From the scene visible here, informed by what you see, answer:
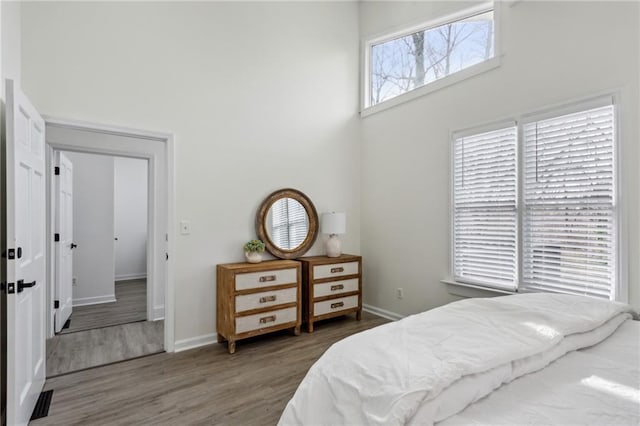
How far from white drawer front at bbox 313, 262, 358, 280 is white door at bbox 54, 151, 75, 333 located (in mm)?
2653

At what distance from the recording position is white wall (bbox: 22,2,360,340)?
264 centimetres

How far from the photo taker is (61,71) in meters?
2.58

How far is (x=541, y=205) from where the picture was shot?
2.60 meters

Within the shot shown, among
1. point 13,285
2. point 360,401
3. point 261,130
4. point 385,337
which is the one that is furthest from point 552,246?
point 13,285

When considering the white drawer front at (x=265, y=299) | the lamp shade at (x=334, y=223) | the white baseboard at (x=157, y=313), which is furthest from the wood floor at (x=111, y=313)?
the lamp shade at (x=334, y=223)

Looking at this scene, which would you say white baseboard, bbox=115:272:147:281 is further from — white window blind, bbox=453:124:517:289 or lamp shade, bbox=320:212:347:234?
white window blind, bbox=453:124:517:289

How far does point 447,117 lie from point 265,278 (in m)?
2.35

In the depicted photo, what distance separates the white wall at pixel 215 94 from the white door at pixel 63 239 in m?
1.25

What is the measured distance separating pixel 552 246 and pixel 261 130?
110 inches

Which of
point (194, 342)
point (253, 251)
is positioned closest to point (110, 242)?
point (194, 342)

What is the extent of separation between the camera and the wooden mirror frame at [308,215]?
347 cm

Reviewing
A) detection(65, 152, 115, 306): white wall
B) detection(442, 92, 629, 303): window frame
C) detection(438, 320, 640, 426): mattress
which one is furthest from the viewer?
detection(65, 152, 115, 306): white wall

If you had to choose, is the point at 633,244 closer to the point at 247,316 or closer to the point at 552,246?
the point at 552,246

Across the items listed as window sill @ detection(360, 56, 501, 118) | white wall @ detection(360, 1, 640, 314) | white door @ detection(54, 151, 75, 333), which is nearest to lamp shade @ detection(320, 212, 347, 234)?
white wall @ detection(360, 1, 640, 314)
